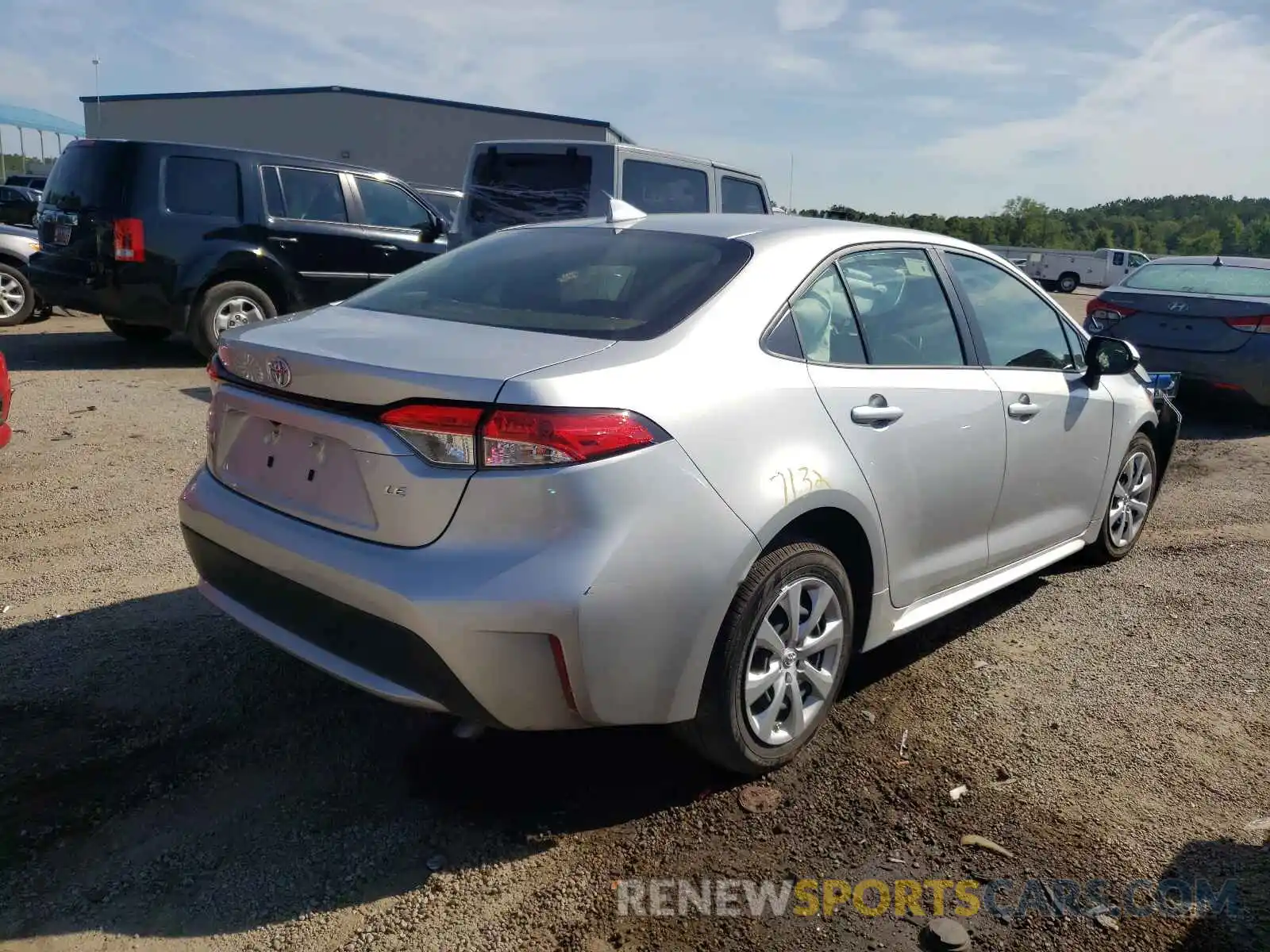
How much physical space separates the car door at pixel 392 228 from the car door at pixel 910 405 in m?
6.80

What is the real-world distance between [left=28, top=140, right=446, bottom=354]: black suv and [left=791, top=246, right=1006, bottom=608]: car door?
5578 mm

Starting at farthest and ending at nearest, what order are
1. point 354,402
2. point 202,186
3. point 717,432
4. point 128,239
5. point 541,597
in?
point 202,186, point 128,239, point 717,432, point 354,402, point 541,597

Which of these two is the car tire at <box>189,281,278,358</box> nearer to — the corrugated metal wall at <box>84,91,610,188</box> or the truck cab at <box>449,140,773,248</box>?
the truck cab at <box>449,140,773,248</box>

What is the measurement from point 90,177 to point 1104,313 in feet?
28.2

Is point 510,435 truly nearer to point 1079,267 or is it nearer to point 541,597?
point 541,597

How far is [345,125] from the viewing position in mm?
34406

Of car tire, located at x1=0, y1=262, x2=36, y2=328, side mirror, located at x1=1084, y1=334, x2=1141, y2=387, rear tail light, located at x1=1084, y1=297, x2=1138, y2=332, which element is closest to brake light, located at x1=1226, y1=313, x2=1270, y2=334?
rear tail light, located at x1=1084, y1=297, x2=1138, y2=332

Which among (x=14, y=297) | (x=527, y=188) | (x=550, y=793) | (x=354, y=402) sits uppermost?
(x=527, y=188)

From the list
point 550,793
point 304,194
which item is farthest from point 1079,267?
point 550,793

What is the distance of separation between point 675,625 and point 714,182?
25.9 ft

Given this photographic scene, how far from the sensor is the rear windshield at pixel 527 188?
858 centimetres

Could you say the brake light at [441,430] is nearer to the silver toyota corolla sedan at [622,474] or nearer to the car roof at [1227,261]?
the silver toyota corolla sedan at [622,474]

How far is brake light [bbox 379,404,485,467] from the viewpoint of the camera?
2.34 meters

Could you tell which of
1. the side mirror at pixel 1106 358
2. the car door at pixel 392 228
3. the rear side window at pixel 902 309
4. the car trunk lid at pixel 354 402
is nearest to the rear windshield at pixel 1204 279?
the side mirror at pixel 1106 358
